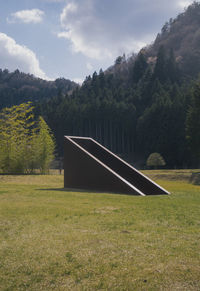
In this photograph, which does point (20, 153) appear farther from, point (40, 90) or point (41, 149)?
point (40, 90)

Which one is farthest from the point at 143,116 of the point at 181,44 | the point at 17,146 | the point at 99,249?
the point at 181,44

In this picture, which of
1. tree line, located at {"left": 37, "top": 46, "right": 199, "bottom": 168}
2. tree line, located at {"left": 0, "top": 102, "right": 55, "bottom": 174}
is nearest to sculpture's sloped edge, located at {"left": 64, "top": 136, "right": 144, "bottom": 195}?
tree line, located at {"left": 0, "top": 102, "right": 55, "bottom": 174}

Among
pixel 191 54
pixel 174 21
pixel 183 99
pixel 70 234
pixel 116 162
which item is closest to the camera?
pixel 70 234

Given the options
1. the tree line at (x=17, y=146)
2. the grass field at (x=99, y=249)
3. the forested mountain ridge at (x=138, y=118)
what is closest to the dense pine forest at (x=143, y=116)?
the forested mountain ridge at (x=138, y=118)

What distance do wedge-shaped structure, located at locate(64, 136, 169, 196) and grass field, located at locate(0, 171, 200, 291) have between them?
15.4 ft

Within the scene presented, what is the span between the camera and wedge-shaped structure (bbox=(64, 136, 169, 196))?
13352 mm

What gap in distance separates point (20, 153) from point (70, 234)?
23.8 meters

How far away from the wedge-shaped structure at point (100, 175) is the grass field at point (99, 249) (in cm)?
470

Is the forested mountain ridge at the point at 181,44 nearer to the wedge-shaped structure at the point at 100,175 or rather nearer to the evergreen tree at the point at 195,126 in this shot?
the evergreen tree at the point at 195,126

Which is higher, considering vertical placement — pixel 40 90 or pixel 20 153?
pixel 40 90

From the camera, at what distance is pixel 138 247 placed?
4938mm

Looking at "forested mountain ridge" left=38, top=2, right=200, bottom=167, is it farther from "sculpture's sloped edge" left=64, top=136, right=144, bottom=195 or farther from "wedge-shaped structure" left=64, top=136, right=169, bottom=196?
"sculpture's sloped edge" left=64, top=136, right=144, bottom=195

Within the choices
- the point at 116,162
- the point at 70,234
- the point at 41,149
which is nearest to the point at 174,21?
the point at 41,149

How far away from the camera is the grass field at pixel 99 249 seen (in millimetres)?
3703
